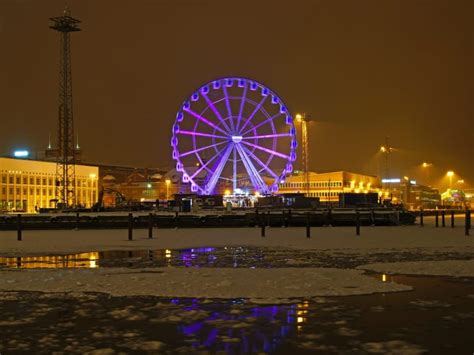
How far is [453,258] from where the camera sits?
2034cm

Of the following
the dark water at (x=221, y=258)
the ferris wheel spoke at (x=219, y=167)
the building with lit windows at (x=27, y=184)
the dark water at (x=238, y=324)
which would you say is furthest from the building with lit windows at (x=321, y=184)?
the dark water at (x=238, y=324)

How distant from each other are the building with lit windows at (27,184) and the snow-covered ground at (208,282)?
108180mm

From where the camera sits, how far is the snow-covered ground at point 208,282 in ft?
42.0

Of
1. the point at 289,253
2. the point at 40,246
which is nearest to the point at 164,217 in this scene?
the point at 40,246

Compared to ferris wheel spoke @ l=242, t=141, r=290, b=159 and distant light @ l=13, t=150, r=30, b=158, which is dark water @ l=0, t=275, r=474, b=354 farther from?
distant light @ l=13, t=150, r=30, b=158

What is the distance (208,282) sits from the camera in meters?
14.3

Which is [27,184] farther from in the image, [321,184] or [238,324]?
[238,324]

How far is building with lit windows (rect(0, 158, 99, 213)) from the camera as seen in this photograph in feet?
414

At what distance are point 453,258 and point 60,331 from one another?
48.9 ft

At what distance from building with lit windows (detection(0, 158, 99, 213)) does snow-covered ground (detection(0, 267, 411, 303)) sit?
10818 cm

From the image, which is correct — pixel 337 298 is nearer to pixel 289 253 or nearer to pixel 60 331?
pixel 60 331

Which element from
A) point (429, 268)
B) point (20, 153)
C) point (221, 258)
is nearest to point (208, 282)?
point (221, 258)

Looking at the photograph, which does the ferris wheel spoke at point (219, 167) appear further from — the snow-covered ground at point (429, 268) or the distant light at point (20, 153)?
the distant light at point (20, 153)

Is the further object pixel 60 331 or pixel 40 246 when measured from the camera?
pixel 40 246
